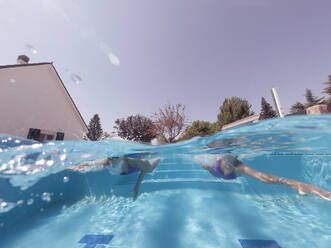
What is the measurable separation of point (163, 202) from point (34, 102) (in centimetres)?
1362

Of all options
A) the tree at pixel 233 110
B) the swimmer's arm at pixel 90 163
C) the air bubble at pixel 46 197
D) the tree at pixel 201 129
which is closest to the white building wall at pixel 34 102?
the air bubble at pixel 46 197

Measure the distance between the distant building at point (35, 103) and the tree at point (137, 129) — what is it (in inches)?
357

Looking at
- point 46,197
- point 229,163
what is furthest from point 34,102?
point 229,163

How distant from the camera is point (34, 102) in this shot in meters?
11.3

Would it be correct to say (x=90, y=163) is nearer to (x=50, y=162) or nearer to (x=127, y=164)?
(x=50, y=162)

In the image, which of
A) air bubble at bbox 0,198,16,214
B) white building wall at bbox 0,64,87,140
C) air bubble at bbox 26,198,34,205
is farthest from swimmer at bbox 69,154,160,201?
white building wall at bbox 0,64,87,140

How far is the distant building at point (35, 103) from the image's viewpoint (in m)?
9.68

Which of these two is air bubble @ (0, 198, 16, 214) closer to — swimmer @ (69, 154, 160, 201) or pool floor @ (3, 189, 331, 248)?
pool floor @ (3, 189, 331, 248)

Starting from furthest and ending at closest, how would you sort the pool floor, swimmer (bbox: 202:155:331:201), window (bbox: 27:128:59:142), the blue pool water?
1. window (bbox: 27:128:59:142)
2. swimmer (bbox: 202:155:331:201)
3. the blue pool water
4. the pool floor

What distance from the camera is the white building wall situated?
963cm

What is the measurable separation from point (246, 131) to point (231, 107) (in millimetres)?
28579

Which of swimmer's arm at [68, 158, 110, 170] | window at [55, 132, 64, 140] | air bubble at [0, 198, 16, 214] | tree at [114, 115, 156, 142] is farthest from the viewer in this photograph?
tree at [114, 115, 156, 142]

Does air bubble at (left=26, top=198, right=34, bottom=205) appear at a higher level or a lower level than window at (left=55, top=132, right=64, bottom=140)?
lower

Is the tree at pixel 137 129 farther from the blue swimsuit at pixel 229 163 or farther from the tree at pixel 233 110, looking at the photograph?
the tree at pixel 233 110
